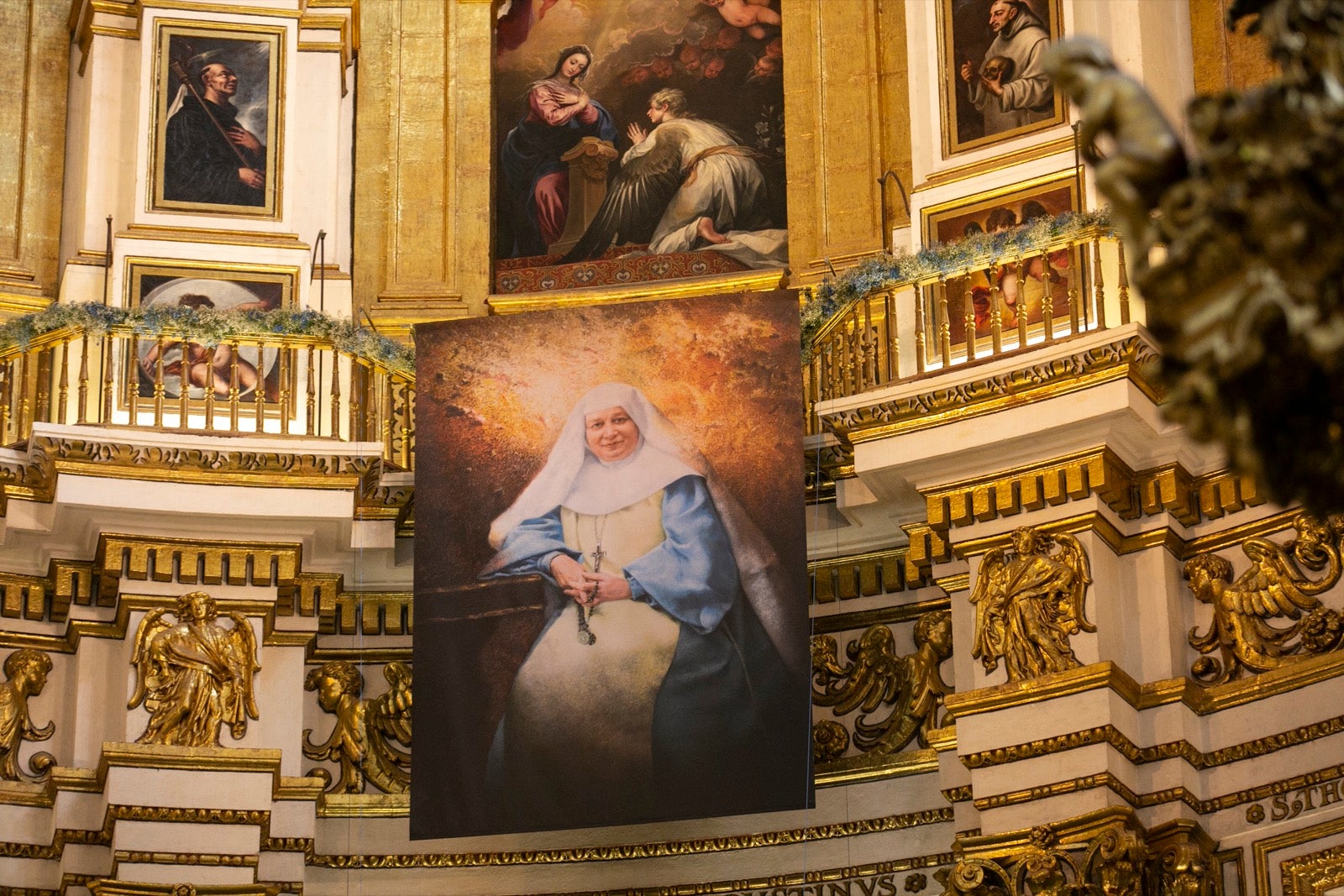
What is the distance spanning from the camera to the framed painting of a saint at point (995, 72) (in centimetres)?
1468

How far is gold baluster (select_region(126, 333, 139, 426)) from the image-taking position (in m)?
14.6

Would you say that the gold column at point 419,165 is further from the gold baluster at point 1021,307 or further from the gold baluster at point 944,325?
the gold baluster at point 1021,307

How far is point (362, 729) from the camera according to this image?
1499 centimetres

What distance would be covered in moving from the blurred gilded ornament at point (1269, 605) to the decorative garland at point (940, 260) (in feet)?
6.19

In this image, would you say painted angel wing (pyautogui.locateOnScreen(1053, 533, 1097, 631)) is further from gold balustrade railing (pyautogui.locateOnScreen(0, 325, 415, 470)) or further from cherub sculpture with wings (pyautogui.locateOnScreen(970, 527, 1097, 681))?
gold balustrade railing (pyautogui.locateOnScreen(0, 325, 415, 470))

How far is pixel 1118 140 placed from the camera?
15.7 feet

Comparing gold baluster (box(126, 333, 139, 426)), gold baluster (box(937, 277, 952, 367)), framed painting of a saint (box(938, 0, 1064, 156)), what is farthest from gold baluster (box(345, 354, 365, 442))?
framed painting of a saint (box(938, 0, 1064, 156))

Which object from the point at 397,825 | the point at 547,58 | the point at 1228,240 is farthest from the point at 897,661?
the point at 1228,240

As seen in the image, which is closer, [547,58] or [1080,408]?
[1080,408]

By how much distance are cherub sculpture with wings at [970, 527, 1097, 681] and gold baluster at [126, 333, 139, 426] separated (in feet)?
15.8

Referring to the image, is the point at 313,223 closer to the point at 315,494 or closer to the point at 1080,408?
the point at 315,494

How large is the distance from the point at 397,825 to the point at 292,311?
3001 millimetres

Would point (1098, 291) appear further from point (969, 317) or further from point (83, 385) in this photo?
point (83, 385)

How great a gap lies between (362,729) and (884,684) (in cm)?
303
